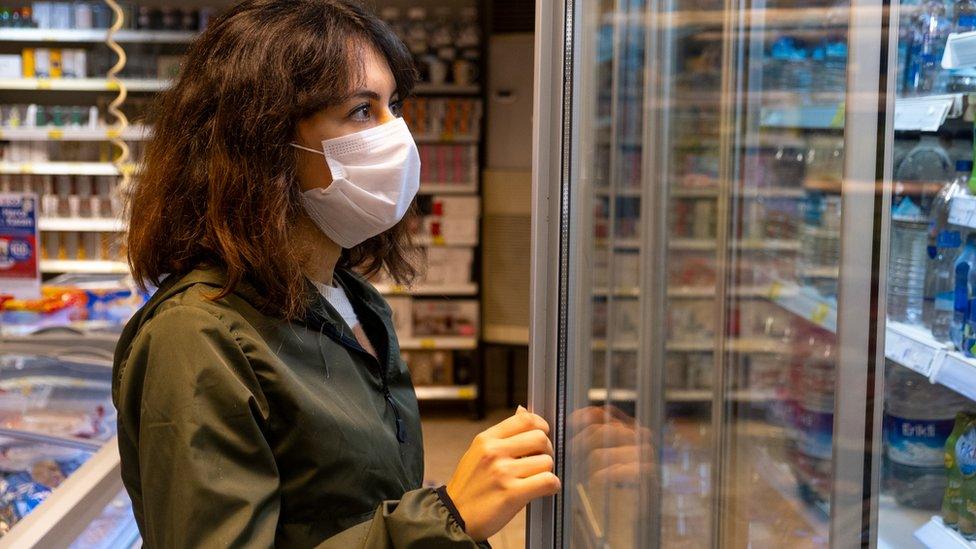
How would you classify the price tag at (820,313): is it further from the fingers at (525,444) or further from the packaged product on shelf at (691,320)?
the fingers at (525,444)

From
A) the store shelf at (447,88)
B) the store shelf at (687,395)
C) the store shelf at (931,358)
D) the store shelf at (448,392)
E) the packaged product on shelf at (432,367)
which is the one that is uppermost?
the store shelf at (447,88)

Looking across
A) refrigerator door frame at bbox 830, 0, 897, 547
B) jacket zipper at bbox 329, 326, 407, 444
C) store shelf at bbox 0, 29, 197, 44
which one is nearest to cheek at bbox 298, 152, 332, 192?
jacket zipper at bbox 329, 326, 407, 444

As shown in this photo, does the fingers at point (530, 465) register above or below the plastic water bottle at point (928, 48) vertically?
below

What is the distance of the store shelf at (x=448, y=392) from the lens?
611 cm

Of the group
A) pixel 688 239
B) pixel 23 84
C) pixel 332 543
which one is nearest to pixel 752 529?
pixel 688 239

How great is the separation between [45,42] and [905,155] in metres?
5.90

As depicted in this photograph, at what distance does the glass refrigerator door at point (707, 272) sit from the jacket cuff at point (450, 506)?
321 mm

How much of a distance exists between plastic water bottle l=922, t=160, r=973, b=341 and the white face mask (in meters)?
0.69

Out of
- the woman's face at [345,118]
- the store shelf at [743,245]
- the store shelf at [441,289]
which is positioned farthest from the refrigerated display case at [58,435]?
the store shelf at [441,289]

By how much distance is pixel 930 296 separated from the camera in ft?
4.37

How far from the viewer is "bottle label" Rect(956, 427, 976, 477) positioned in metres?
1.19

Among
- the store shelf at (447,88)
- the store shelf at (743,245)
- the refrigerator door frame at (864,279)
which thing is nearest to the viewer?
the refrigerator door frame at (864,279)

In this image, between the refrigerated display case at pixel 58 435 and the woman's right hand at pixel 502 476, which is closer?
the woman's right hand at pixel 502 476

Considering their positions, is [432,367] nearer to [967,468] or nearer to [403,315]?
[403,315]
